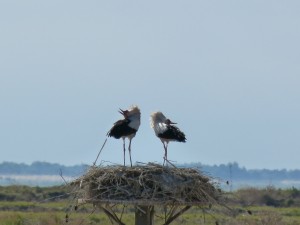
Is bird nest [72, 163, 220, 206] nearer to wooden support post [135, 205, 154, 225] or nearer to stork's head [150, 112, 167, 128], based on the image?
wooden support post [135, 205, 154, 225]

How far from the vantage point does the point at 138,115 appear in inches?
740

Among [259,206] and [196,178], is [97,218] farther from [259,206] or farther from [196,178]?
[196,178]

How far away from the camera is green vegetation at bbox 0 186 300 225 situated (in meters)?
34.0

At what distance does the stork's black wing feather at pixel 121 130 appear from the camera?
18534 mm

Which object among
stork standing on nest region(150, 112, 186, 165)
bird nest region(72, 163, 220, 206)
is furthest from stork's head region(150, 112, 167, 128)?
bird nest region(72, 163, 220, 206)

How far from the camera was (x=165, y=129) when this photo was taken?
18516 mm

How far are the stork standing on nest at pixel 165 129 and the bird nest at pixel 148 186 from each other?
107cm

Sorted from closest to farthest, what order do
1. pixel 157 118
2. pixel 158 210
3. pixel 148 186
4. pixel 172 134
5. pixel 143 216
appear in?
pixel 148 186
pixel 143 216
pixel 172 134
pixel 157 118
pixel 158 210

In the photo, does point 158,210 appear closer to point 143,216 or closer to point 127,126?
point 127,126

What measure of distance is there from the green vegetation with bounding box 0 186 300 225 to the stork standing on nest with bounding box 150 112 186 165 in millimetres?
1309

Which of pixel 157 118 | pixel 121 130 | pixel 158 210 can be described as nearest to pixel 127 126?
pixel 121 130

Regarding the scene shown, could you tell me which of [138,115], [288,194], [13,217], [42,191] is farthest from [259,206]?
[138,115]

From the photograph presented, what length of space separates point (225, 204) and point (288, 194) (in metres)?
38.8

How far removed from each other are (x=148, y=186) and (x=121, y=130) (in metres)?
1.84
